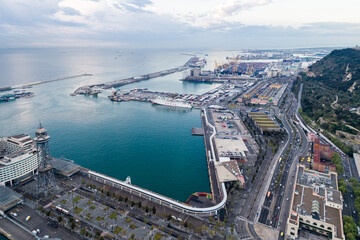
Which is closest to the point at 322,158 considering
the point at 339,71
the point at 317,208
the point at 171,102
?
the point at 317,208

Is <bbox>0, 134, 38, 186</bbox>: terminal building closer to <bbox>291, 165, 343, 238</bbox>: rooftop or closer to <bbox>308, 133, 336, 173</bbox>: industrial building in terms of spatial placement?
<bbox>291, 165, 343, 238</bbox>: rooftop

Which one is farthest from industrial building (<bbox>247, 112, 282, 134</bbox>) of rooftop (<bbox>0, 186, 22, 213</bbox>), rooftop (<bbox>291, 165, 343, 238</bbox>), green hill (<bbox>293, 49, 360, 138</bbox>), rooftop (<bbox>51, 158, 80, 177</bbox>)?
rooftop (<bbox>0, 186, 22, 213</bbox>)

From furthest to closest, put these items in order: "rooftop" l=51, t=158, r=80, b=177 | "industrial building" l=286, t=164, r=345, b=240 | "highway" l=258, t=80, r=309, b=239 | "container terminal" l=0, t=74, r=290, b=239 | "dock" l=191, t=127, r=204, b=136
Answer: "dock" l=191, t=127, r=204, b=136
"rooftop" l=51, t=158, r=80, b=177
"highway" l=258, t=80, r=309, b=239
"container terminal" l=0, t=74, r=290, b=239
"industrial building" l=286, t=164, r=345, b=240

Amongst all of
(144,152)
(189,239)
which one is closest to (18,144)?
(144,152)

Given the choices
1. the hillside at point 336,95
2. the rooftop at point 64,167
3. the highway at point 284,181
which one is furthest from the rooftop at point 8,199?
the hillside at point 336,95

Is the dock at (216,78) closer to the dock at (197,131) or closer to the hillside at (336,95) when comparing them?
the hillside at (336,95)

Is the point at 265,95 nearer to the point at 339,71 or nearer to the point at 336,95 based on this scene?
the point at 336,95

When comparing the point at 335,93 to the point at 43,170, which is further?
the point at 335,93

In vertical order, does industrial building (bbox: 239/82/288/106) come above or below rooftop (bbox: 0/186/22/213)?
above
